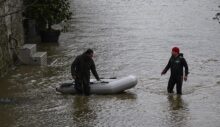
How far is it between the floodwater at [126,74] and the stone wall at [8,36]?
0.59 metres

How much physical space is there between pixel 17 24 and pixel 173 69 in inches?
420

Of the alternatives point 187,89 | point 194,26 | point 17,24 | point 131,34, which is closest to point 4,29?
point 17,24

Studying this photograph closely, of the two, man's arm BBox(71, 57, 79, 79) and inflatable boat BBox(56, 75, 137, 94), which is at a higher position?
man's arm BBox(71, 57, 79, 79)

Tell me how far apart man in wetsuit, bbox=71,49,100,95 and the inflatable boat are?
33cm

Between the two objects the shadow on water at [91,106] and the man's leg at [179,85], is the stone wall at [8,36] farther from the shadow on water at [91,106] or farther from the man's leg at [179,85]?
the man's leg at [179,85]

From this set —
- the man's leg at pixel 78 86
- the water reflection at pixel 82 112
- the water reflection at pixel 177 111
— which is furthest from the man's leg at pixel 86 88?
the water reflection at pixel 177 111

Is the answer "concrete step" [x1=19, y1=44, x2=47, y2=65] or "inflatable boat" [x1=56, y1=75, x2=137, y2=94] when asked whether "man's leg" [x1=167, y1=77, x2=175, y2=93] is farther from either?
"concrete step" [x1=19, y1=44, x2=47, y2=65]

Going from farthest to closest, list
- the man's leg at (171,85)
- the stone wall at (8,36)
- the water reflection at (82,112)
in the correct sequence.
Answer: the stone wall at (8,36) < the man's leg at (171,85) < the water reflection at (82,112)

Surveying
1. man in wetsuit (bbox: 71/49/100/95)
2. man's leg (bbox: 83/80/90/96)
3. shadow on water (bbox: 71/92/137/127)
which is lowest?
shadow on water (bbox: 71/92/137/127)

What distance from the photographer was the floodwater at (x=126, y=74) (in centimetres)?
1516

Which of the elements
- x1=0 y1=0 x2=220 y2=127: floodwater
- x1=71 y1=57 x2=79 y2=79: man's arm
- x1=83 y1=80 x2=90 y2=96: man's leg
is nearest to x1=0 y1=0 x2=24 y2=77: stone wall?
x1=0 y1=0 x2=220 y2=127: floodwater

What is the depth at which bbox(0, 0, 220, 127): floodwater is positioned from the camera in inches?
597

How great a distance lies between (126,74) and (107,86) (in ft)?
13.3

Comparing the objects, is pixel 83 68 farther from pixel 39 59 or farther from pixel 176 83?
pixel 39 59
